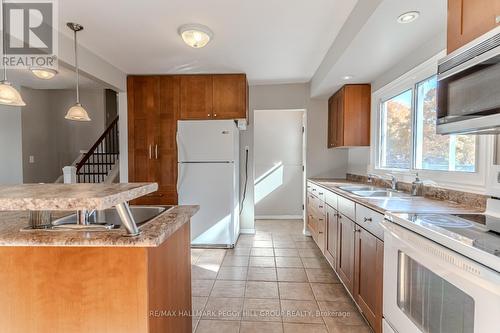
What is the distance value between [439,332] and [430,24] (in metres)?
1.97

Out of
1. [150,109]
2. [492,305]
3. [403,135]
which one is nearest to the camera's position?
[492,305]

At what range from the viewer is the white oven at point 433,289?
31.8 inches

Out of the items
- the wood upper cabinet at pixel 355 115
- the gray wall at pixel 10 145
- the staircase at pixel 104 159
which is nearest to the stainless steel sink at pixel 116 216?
the wood upper cabinet at pixel 355 115

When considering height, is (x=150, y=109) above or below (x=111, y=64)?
below

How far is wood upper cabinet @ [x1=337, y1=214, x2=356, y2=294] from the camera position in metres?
2.13

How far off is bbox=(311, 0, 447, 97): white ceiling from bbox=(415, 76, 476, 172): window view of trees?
15.2 inches

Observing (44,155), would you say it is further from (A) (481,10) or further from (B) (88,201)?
(A) (481,10)

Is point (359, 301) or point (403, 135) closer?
point (359, 301)

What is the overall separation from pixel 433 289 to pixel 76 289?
148cm

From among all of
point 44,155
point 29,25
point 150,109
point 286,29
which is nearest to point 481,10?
point 286,29

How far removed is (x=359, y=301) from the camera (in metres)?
1.97

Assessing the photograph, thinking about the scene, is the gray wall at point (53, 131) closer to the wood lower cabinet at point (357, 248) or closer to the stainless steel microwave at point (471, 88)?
the wood lower cabinet at point (357, 248)

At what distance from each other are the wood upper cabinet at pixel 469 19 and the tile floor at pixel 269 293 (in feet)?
6.31

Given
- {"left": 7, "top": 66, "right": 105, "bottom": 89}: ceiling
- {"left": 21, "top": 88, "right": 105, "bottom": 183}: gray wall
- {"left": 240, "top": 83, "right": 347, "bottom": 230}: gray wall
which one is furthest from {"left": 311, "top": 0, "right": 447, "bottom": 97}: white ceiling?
{"left": 21, "top": 88, "right": 105, "bottom": 183}: gray wall
